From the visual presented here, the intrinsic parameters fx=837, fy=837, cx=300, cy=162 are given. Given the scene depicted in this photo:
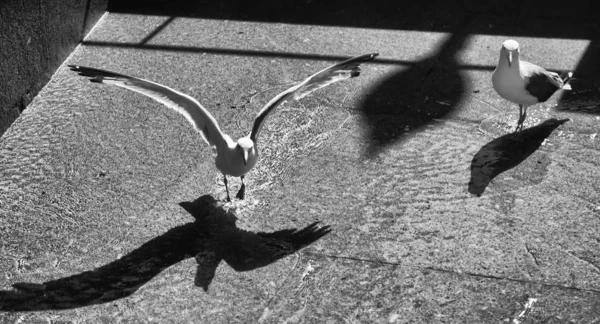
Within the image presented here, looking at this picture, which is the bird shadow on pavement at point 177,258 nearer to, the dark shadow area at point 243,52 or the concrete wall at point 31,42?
the concrete wall at point 31,42

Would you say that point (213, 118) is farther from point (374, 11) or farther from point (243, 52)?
point (374, 11)

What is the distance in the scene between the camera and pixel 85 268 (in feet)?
18.1

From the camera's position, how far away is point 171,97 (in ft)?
19.8

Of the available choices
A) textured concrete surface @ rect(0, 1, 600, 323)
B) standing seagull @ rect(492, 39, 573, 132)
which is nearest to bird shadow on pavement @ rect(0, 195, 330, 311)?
textured concrete surface @ rect(0, 1, 600, 323)

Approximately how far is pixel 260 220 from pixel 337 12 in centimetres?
347

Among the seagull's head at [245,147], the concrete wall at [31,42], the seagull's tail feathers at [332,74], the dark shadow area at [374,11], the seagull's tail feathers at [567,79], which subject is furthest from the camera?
the dark shadow area at [374,11]

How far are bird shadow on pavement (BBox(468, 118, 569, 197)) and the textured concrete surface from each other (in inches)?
0.6

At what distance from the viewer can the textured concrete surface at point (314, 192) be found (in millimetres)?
5215

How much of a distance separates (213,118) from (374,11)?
3.28m

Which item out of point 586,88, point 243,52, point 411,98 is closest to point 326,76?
point 411,98

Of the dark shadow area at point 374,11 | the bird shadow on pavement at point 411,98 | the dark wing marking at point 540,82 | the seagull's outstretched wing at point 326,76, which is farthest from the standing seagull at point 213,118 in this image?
the dark shadow area at point 374,11

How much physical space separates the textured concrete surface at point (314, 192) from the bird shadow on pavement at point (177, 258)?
0.01 m

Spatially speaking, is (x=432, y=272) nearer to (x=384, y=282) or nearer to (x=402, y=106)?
(x=384, y=282)

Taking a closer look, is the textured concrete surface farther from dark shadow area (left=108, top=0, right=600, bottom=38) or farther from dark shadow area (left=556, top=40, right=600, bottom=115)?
dark shadow area (left=108, top=0, right=600, bottom=38)
